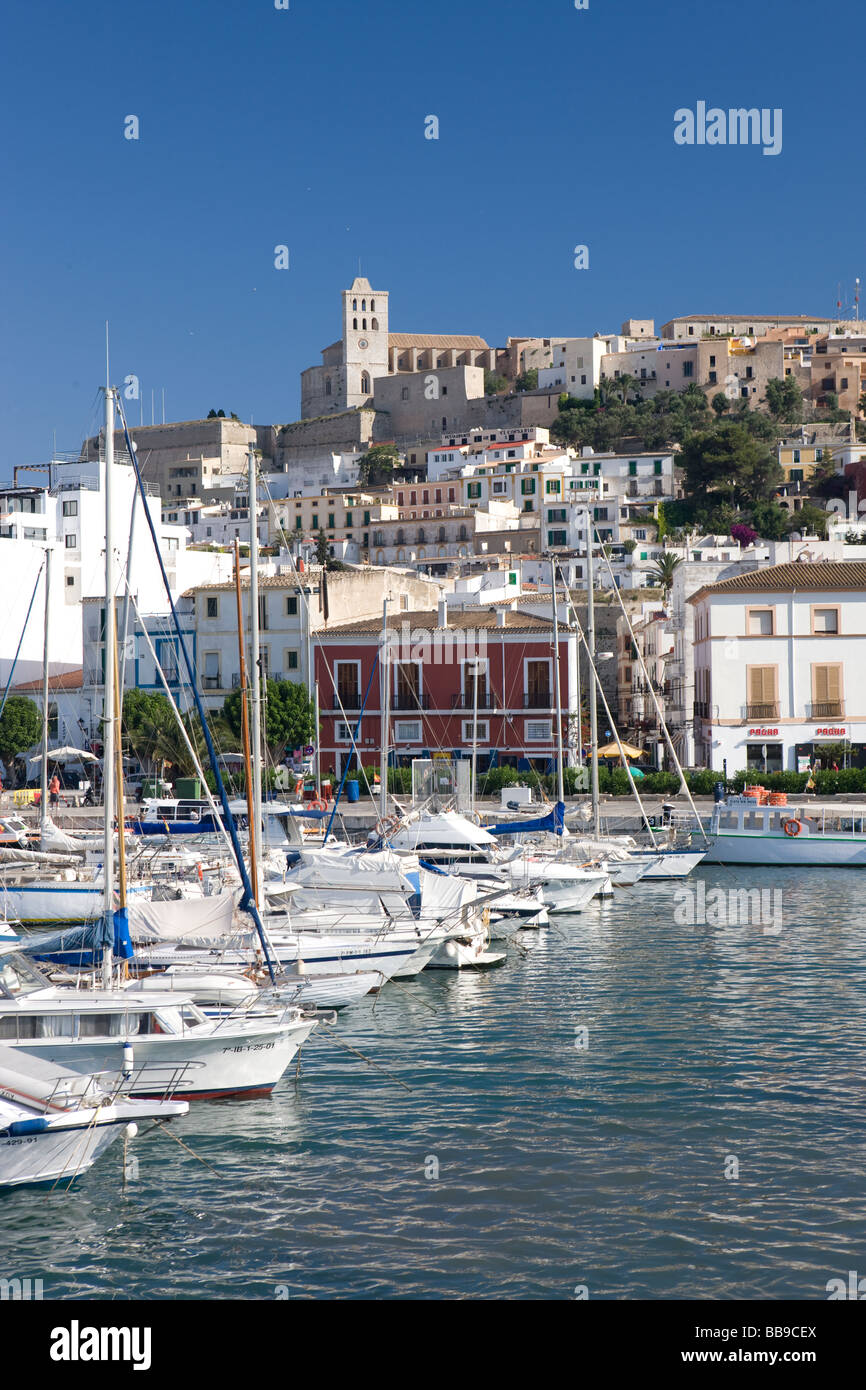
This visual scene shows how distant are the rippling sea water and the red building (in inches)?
1110

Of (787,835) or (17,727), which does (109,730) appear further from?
(17,727)

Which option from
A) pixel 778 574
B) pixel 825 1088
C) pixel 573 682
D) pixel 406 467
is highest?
pixel 406 467

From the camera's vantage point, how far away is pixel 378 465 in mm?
132500

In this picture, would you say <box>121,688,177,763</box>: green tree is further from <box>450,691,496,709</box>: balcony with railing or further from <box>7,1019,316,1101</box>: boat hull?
<box>7,1019,316,1101</box>: boat hull

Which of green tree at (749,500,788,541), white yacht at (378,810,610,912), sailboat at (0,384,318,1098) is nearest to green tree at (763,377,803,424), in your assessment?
green tree at (749,500,788,541)

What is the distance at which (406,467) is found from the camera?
13138 cm

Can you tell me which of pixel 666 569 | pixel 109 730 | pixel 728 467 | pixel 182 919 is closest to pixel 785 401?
pixel 728 467

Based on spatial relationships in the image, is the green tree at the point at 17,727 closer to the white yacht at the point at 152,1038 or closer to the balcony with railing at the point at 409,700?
the balcony with railing at the point at 409,700

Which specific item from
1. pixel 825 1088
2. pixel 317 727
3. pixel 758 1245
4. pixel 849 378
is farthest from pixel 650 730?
pixel 849 378

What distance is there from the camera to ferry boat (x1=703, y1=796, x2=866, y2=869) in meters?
41.0

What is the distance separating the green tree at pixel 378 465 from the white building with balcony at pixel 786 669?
80844 mm

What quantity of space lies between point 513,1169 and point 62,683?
51.4 m
